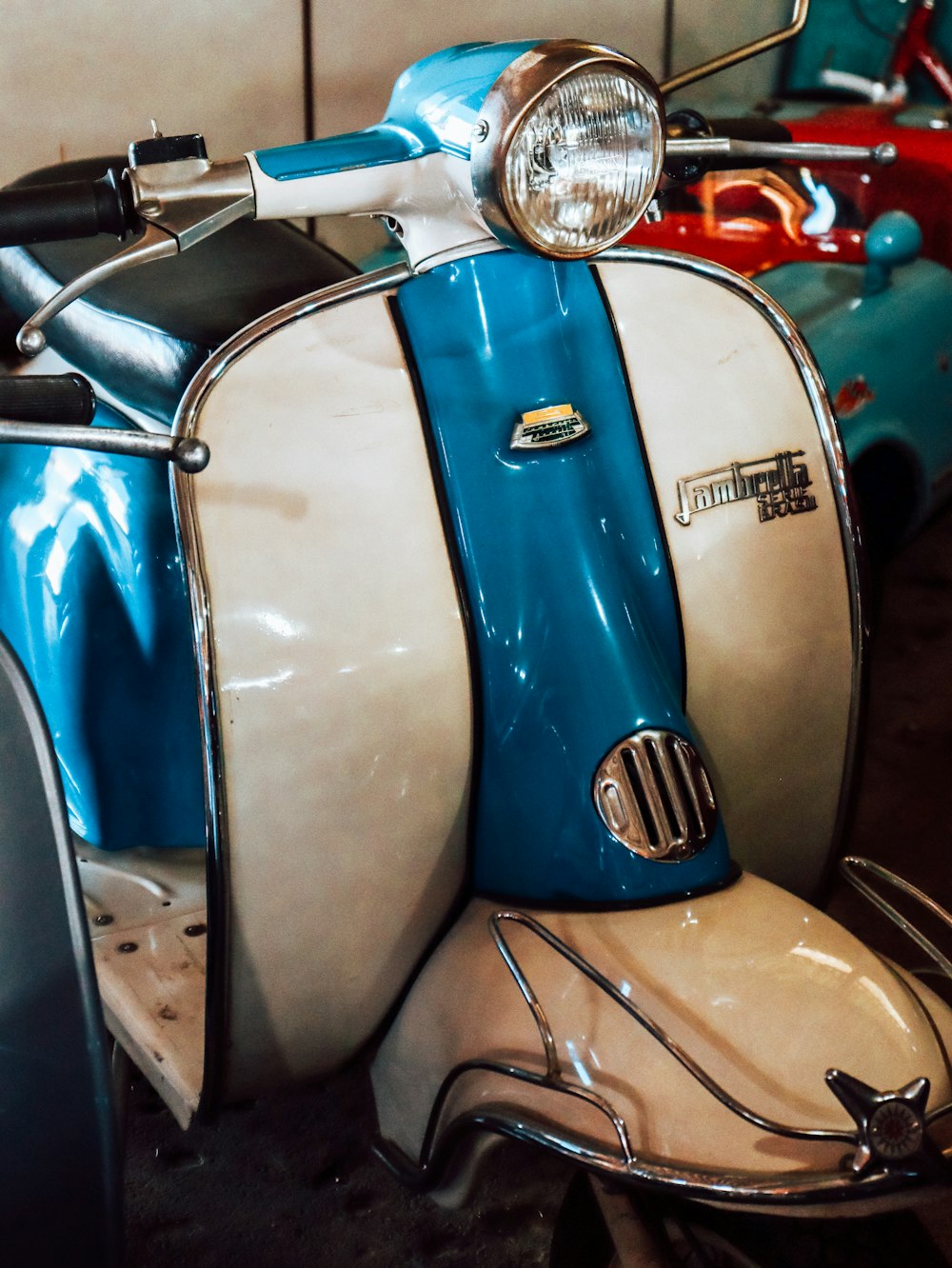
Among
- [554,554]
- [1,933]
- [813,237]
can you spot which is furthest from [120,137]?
[1,933]

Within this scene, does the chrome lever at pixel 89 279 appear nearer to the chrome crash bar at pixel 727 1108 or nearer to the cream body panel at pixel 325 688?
the cream body panel at pixel 325 688

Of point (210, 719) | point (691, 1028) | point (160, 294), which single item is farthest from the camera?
point (160, 294)

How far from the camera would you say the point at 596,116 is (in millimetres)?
1090

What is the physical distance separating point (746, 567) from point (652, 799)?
0.99 feet

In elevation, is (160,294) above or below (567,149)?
above

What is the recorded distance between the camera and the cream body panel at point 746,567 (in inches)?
52.1

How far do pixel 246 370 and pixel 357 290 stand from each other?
151 millimetres

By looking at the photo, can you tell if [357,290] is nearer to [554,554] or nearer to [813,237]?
[554,554]

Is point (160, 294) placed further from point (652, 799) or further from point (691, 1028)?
point (691, 1028)

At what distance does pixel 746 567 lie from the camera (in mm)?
1337

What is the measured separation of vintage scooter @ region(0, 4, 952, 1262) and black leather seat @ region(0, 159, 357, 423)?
14.5 inches

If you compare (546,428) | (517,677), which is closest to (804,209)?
(546,428)

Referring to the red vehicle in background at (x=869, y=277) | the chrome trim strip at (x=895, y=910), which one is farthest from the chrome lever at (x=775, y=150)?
the red vehicle in background at (x=869, y=277)

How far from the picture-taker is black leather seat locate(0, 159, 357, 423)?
5.25 feet
